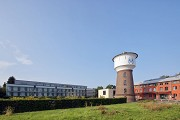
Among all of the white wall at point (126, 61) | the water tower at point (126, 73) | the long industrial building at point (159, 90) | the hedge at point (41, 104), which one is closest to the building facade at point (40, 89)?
the long industrial building at point (159, 90)

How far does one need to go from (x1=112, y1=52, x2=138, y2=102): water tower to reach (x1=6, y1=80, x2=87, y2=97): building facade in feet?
148

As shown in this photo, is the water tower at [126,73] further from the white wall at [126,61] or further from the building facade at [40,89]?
the building facade at [40,89]

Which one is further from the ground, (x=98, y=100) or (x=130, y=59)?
(x=130, y=59)

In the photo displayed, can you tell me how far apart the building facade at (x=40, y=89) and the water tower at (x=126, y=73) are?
148 ft

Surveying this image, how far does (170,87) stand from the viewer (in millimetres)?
59906

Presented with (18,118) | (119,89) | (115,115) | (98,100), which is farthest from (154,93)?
(18,118)

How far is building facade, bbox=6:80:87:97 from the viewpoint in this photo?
7494 centimetres

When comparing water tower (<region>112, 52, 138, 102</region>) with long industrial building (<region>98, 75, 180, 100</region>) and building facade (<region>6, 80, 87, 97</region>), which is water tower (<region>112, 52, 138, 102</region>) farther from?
building facade (<region>6, 80, 87, 97</region>)

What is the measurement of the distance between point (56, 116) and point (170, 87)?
5156 centimetres

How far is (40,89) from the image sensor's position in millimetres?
83125

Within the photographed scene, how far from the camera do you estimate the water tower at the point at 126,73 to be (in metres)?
48.2

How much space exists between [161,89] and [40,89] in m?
51.6

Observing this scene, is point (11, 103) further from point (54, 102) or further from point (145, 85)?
point (145, 85)

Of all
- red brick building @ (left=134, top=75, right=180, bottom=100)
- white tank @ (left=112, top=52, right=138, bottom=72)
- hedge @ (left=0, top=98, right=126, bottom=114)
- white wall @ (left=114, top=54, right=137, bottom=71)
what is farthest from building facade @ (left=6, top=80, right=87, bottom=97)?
hedge @ (left=0, top=98, right=126, bottom=114)
